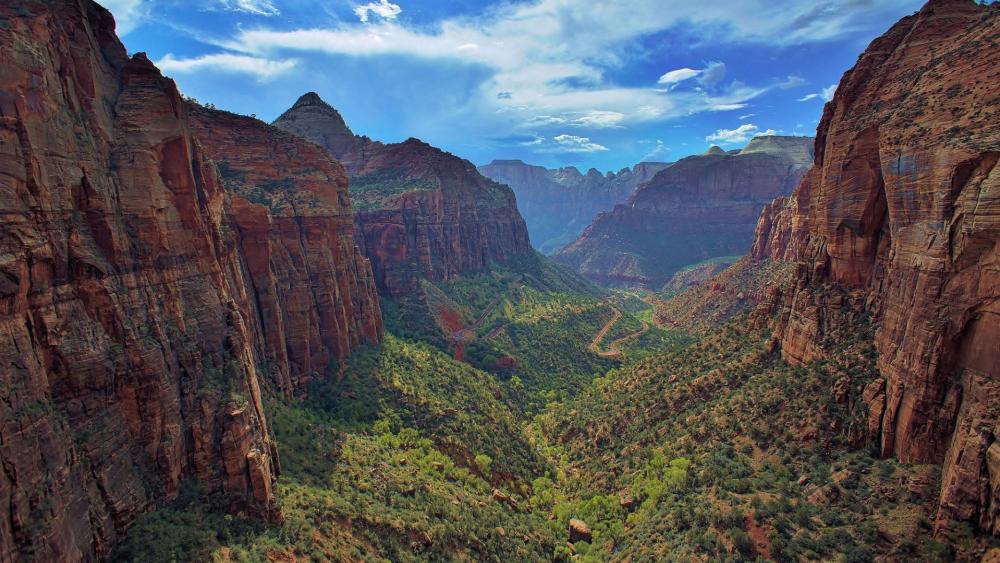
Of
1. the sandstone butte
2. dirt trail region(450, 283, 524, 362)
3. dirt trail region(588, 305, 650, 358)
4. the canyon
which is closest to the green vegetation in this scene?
dirt trail region(450, 283, 524, 362)

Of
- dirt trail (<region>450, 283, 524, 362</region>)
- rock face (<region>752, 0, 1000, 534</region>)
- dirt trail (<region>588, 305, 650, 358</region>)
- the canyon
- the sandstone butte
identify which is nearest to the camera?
the sandstone butte

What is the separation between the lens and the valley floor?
29.8 m

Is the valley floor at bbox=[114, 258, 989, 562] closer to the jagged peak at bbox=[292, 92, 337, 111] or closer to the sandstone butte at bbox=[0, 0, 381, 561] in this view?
the sandstone butte at bbox=[0, 0, 381, 561]

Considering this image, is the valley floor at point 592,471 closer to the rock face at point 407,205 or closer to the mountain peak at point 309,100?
the rock face at point 407,205

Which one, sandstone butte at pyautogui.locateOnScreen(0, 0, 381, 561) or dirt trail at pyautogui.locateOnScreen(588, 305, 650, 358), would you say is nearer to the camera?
sandstone butte at pyautogui.locateOnScreen(0, 0, 381, 561)

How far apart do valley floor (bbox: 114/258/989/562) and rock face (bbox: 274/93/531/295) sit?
2668cm

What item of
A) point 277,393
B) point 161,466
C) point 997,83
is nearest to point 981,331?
point 997,83

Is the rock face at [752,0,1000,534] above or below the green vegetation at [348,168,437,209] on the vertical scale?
below

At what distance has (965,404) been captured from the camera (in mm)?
27234

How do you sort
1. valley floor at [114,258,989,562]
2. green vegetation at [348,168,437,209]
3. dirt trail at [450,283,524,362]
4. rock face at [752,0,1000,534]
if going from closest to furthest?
rock face at [752,0,1000,534] → valley floor at [114,258,989,562] → dirt trail at [450,283,524,362] → green vegetation at [348,168,437,209]

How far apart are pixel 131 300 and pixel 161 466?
9.89 metres

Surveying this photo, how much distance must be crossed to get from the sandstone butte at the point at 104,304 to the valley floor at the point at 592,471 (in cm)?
348

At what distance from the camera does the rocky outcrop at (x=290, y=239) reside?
5066 cm

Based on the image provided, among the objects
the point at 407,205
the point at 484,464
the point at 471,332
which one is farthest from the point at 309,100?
the point at 484,464
